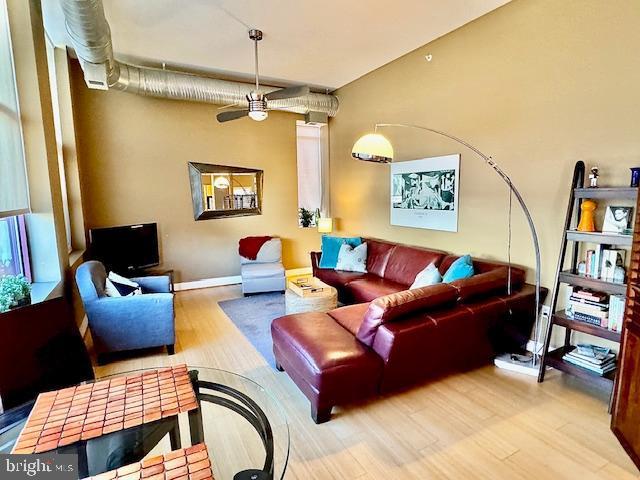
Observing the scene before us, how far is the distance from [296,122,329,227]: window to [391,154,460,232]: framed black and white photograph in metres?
1.90

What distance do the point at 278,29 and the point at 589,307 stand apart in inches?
149

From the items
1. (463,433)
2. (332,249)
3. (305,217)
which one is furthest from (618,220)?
(305,217)

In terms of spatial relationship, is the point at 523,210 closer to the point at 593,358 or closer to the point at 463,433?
the point at 593,358

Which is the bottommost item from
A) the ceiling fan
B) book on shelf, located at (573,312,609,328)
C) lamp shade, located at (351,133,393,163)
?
book on shelf, located at (573,312,609,328)

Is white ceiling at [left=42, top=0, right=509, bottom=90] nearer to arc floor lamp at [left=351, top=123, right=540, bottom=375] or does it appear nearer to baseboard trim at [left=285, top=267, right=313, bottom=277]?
arc floor lamp at [left=351, top=123, right=540, bottom=375]

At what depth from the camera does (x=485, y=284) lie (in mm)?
2852

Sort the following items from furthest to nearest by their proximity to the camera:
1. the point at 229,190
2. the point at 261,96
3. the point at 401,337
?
the point at 229,190 < the point at 261,96 < the point at 401,337

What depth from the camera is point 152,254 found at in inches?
200

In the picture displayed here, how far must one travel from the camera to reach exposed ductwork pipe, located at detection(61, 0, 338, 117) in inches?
102

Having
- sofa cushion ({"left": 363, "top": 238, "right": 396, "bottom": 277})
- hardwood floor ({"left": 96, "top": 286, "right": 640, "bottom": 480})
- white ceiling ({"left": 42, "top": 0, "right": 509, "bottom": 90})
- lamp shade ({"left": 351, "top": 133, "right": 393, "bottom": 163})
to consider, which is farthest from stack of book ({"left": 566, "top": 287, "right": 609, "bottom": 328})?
white ceiling ({"left": 42, "top": 0, "right": 509, "bottom": 90})

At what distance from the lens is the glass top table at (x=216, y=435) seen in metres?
1.28

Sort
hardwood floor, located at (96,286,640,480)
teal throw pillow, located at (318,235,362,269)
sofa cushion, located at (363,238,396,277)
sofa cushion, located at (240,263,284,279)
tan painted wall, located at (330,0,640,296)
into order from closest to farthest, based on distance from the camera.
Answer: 1. hardwood floor, located at (96,286,640,480)
2. tan painted wall, located at (330,0,640,296)
3. sofa cushion, located at (363,238,396,277)
4. teal throw pillow, located at (318,235,362,269)
5. sofa cushion, located at (240,263,284,279)

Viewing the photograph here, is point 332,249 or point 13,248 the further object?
point 332,249

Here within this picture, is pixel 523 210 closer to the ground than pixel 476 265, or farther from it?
farther from it
